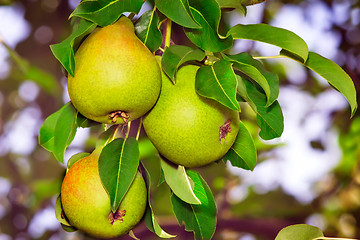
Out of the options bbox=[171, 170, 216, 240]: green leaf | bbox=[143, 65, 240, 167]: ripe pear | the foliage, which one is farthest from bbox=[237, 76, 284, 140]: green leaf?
bbox=[171, 170, 216, 240]: green leaf

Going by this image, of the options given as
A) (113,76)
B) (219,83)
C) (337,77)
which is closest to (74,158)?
(113,76)

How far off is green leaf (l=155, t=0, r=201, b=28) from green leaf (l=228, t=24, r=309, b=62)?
0.11 m

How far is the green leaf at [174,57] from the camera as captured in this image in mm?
865

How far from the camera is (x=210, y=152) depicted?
37.0 inches

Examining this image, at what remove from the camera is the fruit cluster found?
868 mm

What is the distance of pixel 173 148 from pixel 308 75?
1973 mm

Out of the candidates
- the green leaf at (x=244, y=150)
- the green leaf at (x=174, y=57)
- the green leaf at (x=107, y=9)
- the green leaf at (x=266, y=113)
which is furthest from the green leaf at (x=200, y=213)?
the green leaf at (x=107, y=9)

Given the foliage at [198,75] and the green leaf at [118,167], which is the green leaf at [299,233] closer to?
the foliage at [198,75]

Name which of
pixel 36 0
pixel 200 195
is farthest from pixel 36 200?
pixel 200 195

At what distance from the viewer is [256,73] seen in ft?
2.97

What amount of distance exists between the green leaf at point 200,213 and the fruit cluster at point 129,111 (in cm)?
14

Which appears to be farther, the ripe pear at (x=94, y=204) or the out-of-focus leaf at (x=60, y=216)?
the out-of-focus leaf at (x=60, y=216)

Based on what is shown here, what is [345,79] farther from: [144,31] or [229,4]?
[144,31]

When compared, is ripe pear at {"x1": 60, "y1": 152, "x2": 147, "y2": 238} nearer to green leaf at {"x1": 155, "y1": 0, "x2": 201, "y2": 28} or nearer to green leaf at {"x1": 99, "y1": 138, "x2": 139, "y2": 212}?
green leaf at {"x1": 99, "y1": 138, "x2": 139, "y2": 212}
